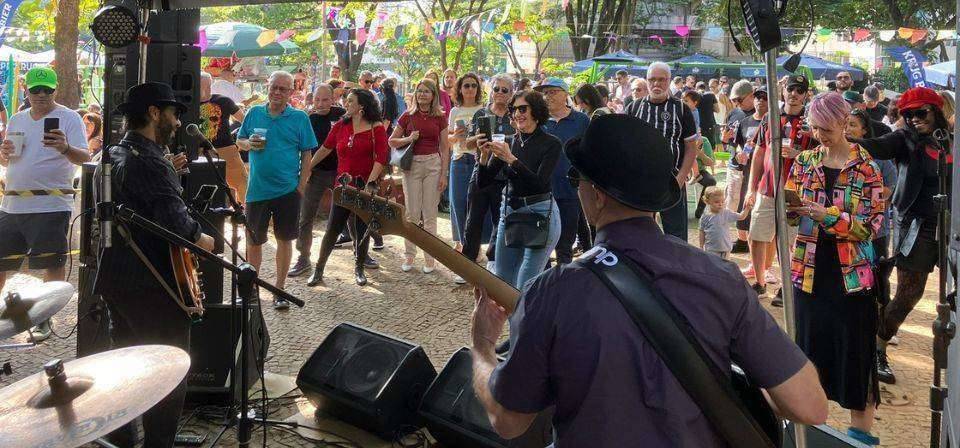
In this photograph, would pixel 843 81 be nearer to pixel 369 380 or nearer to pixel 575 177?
pixel 369 380

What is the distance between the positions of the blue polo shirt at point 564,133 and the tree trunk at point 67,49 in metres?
7.21

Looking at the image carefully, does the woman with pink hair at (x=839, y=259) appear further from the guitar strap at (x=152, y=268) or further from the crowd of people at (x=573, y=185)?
the guitar strap at (x=152, y=268)

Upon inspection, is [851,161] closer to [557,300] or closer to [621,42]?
[557,300]

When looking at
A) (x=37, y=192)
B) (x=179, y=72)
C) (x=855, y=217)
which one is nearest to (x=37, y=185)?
(x=37, y=192)

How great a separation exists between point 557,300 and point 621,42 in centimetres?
3527

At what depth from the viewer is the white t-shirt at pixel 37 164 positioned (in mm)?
6324

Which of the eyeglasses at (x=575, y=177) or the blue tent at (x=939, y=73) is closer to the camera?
the eyeglasses at (x=575, y=177)

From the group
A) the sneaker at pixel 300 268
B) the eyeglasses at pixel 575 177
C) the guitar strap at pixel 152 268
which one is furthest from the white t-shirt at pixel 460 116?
the eyeglasses at pixel 575 177

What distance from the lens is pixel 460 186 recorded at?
822cm

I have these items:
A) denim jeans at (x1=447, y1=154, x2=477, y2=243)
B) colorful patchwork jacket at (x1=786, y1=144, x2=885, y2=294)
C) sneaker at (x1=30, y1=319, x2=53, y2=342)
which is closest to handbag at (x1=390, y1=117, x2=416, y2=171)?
denim jeans at (x1=447, y1=154, x2=477, y2=243)

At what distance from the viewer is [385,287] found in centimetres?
809

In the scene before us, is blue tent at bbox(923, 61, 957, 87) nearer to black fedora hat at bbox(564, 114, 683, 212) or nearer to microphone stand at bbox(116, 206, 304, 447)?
microphone stand at bbox(116, 206, 304, 447)

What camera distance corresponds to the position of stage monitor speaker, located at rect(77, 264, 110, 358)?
504 centimetres

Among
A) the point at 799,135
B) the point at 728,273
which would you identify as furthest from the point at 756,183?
the point at 728,273
